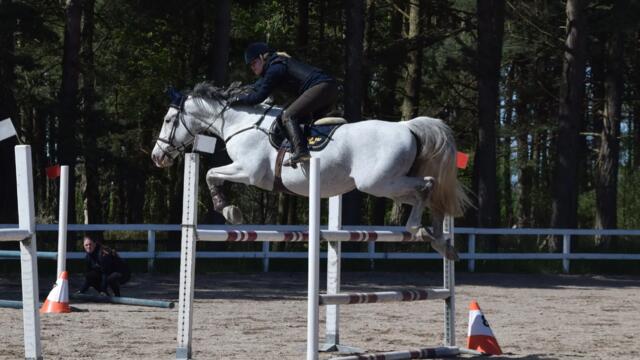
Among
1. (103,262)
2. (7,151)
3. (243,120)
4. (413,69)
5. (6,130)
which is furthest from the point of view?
(413,69)

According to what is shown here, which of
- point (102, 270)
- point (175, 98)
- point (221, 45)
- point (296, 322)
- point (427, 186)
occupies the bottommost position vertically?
point (296, 322)

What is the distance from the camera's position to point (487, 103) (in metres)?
25.9

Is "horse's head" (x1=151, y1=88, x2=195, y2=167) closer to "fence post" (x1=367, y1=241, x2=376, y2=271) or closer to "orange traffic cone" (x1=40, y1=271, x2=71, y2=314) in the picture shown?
"orange traffic cone" (x1=40, y1=271, x2=71, y2=314)

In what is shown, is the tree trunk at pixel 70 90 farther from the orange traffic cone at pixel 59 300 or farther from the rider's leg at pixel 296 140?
the rider's leg at pixel 296 140

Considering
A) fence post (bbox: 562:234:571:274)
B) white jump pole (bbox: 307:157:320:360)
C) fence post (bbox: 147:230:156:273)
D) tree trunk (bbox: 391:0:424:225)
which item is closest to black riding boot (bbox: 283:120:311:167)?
white jump pole (bbox: 307:157:320:360)

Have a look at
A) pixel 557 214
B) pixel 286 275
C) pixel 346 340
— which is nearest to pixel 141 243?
pixel 286 275

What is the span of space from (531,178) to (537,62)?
1063 cm

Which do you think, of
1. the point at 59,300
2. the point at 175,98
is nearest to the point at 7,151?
the point at 59,300

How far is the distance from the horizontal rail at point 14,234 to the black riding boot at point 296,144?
8.26ft

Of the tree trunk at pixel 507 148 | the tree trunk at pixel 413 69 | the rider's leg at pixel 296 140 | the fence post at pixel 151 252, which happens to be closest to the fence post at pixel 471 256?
the fence post at pixel 151 252

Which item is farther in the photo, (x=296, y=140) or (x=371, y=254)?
(x=371, y=254)

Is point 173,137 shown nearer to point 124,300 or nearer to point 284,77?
point 284,77

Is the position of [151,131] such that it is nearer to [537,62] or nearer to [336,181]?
[537,62]

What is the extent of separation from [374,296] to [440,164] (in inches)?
52.8
